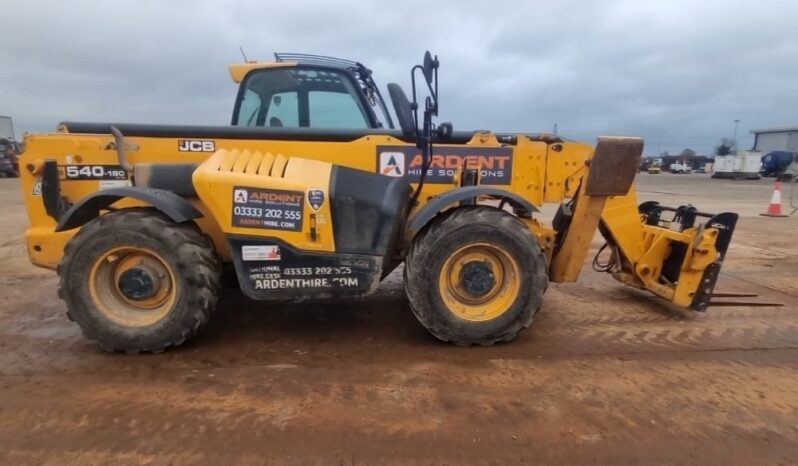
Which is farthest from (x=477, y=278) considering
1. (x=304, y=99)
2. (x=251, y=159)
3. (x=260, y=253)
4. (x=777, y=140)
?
(x=777, y=140)

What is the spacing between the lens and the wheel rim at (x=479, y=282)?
Answer: 4.26 metres

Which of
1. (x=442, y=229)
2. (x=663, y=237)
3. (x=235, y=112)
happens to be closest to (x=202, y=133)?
(x=235, y=112)

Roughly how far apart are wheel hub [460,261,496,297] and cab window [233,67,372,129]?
1.73 m

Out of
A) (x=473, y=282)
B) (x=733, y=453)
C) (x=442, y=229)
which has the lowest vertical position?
(x=733, y=453)

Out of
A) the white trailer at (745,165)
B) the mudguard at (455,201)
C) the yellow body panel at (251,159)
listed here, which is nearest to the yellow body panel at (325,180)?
the yellow body panel at (251,159)

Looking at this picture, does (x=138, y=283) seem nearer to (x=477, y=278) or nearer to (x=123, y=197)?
(x=123, y=197)

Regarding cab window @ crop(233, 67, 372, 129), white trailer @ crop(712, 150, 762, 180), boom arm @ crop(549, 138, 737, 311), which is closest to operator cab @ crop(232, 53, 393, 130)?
cab window @ crop(233, 67, 372, 129)

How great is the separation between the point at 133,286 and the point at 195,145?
4.24ft

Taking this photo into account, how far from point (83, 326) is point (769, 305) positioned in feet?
20.3

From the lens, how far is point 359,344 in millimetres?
4410

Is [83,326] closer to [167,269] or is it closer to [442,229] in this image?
[167,269]

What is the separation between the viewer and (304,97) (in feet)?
16.8

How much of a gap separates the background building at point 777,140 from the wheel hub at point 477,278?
2458 inches

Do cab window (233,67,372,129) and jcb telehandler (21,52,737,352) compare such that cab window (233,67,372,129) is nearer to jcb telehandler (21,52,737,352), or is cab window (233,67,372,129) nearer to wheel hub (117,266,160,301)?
jcb telehandler (21,52,737,352)
